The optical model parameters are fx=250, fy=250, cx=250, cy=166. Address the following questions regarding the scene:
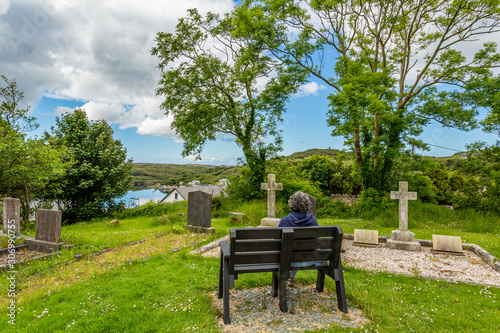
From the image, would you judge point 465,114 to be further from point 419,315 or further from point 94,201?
point 94,201

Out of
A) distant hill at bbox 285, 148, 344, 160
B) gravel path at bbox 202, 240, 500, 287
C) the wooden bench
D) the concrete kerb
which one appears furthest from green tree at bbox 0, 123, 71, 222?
distant hill at bbox 285, 148, 344, 160

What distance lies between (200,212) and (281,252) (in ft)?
21.0

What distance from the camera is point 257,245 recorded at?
11.4 feet

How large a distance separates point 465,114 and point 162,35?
19000 mm

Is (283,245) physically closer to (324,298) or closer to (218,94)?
(324,298)

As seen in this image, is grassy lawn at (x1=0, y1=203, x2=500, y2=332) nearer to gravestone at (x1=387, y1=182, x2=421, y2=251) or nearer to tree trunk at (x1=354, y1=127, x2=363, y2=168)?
gravestone at (x1=387, y1=182, x2=421, y2=251)

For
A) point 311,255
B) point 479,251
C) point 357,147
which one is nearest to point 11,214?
point 311,255

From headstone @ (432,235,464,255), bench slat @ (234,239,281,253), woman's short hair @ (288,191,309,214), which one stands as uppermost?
woman's short hair @ (288,191,309,214)

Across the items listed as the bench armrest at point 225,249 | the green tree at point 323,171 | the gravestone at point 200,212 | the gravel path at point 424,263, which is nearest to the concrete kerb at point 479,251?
the gravel path at point 424,263

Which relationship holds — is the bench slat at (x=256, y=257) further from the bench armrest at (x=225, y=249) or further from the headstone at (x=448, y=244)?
the headstone at (x=448, y=244)

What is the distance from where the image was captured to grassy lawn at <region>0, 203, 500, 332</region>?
3165 mm

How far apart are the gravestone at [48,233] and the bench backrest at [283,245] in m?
6.32

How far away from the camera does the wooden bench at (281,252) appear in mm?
3398

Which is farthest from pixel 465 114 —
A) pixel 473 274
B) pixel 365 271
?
pixel 365 271
